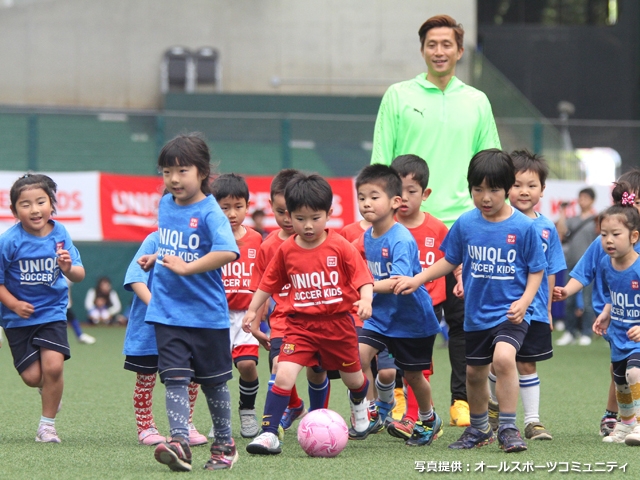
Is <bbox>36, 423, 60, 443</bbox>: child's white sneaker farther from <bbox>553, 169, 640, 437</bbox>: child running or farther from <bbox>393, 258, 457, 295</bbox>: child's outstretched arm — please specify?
<bbox>553, 169, 640, 437</bbox>: child running

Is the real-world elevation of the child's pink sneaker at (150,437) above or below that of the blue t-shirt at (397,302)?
below

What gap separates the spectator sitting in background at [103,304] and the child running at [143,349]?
33.8 ft

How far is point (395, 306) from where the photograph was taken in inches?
224

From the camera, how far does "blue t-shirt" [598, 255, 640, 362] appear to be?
5.84m

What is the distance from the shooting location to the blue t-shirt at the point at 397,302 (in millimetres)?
5605

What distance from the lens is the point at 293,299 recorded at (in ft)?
17.5

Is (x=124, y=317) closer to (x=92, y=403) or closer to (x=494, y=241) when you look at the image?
(x=92, y=403)

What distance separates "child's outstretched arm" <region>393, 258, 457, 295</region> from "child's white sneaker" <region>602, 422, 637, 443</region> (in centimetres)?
138

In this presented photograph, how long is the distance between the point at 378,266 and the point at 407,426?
997 mm

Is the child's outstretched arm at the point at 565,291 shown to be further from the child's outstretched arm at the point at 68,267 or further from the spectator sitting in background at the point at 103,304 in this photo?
the spectator sitting in background at the point at 103,304

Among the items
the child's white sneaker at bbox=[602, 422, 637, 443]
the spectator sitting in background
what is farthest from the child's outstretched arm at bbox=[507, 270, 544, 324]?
the spectator sitting in background

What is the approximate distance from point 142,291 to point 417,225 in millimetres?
1717

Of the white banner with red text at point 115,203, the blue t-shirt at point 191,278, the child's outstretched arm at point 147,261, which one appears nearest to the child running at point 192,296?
the blue t-shirt at point 191,278

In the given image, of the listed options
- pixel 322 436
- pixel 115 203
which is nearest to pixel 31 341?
pixel 322 436
